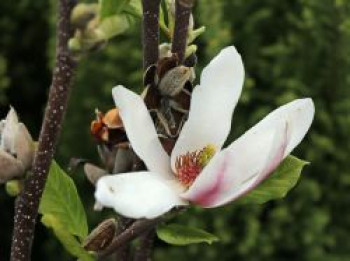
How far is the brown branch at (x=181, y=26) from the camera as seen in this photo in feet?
1.96

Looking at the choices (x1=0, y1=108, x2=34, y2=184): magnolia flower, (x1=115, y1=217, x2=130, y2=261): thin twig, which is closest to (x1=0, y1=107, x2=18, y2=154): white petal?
(x1=0, y1=108, x2=34, y2=184): magnolia flower

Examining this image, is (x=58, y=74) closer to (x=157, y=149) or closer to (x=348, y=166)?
(x=157, y=149)

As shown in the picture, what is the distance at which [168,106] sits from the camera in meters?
0.62

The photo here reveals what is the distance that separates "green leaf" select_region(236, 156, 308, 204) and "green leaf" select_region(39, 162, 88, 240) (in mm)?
124

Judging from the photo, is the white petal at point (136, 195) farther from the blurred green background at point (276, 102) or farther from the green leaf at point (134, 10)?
the blurred green background at point (276, 102)

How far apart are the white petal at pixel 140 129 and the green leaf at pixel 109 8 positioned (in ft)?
0.17

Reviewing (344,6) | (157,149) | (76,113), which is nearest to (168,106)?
(157,149)

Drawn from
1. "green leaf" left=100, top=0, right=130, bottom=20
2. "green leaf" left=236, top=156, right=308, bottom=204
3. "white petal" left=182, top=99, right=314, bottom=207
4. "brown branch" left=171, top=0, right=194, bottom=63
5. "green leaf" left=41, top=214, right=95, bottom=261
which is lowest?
"green leaf" left=236, top=156, right=308, bottom=204

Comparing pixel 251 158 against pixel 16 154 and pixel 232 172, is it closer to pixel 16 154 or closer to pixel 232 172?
pixel 232 172

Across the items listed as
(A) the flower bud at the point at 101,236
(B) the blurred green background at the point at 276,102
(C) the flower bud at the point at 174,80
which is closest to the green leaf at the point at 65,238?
(A) the flower bud at the point at 101,236

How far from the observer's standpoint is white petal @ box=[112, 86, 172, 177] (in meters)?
0.59

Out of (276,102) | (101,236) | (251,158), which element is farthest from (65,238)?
(276,102)

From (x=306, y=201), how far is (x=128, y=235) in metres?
1.28

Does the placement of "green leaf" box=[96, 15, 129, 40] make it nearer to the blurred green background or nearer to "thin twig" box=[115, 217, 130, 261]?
"thin twig" box=[115, 217, 130, 261]
